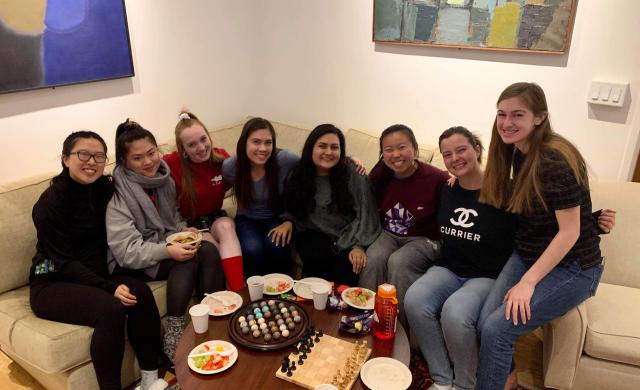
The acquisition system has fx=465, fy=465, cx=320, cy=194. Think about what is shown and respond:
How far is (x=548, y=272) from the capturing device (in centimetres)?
173

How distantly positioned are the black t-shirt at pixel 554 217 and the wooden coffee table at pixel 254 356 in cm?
62

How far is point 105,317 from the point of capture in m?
1.83

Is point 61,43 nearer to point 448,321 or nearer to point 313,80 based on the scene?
point 313,80

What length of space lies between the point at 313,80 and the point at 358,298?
194cm

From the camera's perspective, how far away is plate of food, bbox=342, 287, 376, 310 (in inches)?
72.1

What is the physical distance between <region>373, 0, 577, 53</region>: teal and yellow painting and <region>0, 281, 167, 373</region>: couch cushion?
2324 mm

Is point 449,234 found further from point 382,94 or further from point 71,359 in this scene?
point 71,359

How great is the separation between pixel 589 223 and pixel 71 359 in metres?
2.04

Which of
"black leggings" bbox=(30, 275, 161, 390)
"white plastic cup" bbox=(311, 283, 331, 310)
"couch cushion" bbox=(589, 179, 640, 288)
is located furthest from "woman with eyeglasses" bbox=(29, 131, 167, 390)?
"couch cushion" bbox=(589, 179, 640, 288)

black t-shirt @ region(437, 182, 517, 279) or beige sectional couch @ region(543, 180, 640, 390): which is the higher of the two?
black t-shirt @ region(437, 182, 517, 279)

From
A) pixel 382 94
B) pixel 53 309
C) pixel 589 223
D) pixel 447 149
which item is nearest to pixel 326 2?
pixel 382 94

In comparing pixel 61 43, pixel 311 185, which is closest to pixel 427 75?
pixel 311 185

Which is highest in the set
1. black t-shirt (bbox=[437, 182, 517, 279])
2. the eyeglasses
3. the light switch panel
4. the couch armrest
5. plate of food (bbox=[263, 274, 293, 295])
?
the light switch panel

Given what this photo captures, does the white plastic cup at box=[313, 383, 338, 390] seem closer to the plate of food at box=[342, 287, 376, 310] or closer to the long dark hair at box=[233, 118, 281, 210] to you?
the plate of food at box=[342, 287, 376, 310]
